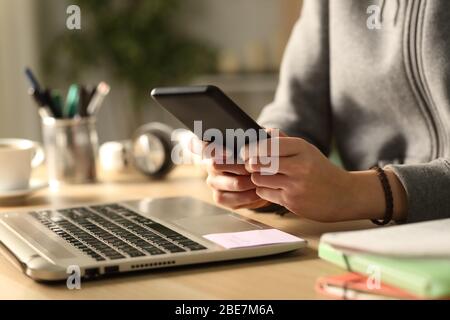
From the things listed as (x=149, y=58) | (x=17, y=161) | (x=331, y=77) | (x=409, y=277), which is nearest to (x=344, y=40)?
(x=331, y=77)

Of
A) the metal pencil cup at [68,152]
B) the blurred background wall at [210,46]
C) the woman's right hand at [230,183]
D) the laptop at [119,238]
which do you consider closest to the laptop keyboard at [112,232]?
the laptop at [119,238]

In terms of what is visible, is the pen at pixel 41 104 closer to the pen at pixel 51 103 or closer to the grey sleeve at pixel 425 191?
the pen at pixel 51 103

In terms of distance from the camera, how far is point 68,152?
142 cm

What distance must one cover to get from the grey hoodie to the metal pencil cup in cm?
33

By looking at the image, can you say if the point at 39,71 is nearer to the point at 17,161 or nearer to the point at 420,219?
the point at 17,161

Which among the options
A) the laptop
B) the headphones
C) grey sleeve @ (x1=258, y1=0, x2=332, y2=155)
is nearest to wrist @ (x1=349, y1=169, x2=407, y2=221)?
the laptop

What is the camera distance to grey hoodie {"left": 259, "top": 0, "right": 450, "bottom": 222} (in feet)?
3.56

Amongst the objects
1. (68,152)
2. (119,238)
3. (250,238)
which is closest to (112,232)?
(119,238)

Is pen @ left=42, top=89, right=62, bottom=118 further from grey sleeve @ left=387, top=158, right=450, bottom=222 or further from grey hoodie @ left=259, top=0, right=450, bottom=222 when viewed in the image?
grey sleeve @ left=387, top=158, right=450, bottom=222

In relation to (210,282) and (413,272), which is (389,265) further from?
(210,282)

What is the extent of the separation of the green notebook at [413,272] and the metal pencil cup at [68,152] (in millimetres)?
763

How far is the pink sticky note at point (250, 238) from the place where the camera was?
2.81 feet

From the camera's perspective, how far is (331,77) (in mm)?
1321

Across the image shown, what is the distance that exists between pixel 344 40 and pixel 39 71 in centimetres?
201
